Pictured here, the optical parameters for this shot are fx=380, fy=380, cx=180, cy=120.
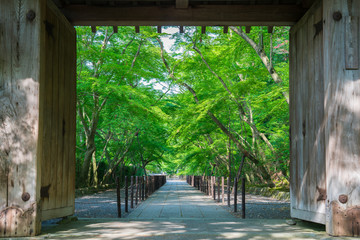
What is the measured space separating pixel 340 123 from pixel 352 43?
1.20 metres

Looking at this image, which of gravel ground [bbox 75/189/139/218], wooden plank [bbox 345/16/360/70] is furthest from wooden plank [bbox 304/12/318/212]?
gravel ground [bbox 75/189/139/218]

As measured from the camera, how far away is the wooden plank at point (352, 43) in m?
5.58

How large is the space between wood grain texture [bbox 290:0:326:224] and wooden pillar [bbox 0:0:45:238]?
441cm

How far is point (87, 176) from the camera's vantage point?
70.9 feet

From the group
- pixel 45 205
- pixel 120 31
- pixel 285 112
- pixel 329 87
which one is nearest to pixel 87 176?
pixel 120 31

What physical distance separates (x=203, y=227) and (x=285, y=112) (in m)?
10.5

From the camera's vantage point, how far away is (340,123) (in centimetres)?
552

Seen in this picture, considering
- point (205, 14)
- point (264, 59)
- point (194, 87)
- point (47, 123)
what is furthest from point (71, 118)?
point (194, 87)

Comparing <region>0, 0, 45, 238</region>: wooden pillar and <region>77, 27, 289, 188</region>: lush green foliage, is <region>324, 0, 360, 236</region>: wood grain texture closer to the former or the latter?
<region>0, 0, 45, 238</region>: wooden pillar

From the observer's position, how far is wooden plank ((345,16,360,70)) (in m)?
5.58

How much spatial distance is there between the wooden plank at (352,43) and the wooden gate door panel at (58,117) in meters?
4.65

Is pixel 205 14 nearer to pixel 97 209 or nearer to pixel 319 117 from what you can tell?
pixel 319 117

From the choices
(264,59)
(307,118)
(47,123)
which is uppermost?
(264,59)

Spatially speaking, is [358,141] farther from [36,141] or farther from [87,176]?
[87,176]
